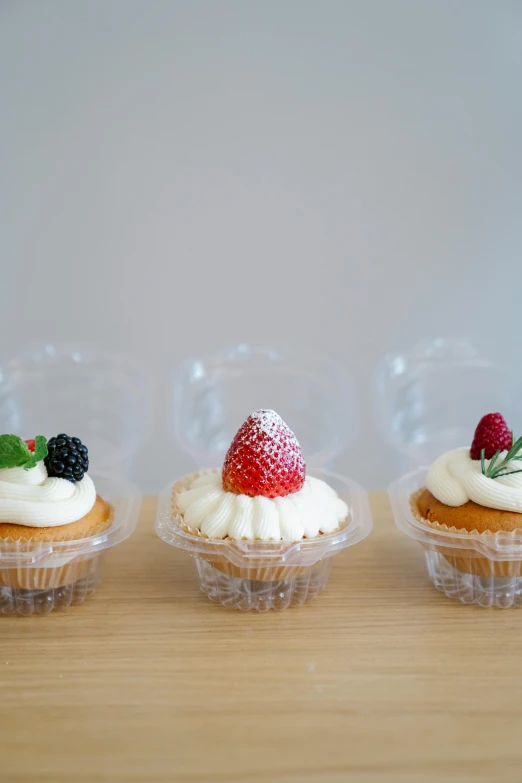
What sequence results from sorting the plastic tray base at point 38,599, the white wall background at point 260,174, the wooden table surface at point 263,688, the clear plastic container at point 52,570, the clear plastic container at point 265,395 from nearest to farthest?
the wooden table surface at point 263,688, the clear plastic container at point 52,570, the plastic tray base at point 38,599, the clear plastic container at point 265,395, the white wall background at point 260,174

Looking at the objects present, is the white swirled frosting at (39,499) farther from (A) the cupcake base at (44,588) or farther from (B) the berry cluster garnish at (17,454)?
(A) the cupcake base at (44,588)

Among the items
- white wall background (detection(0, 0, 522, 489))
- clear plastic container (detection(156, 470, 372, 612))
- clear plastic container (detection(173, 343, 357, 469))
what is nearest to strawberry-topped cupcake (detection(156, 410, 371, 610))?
clear plastic container (detection(156, 470, 372, 612))

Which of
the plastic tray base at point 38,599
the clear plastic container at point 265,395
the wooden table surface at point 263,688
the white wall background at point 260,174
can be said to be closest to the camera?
the wooden table surface at point 263,688

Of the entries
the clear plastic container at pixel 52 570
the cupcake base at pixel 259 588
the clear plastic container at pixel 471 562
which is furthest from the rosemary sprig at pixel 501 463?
the clear plastic container at pixel 52 570

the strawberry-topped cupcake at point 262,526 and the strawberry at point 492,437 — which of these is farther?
the strawberry at point 492,437

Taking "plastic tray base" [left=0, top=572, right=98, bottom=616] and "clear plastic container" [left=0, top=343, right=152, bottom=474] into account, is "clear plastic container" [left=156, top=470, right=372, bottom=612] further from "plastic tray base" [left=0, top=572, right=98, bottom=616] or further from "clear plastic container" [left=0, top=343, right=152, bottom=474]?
"clear plastic container" [left=0, top=343, right=152, bottom=474]

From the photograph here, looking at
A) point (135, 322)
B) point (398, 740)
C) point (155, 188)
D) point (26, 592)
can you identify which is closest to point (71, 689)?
point (26, 592)

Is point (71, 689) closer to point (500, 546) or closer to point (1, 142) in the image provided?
point (500, 546)
